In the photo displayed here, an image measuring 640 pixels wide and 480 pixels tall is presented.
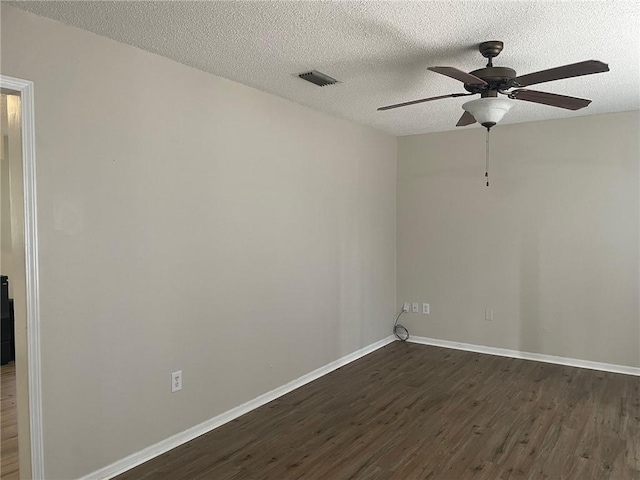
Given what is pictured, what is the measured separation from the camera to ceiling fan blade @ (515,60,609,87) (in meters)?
2.29

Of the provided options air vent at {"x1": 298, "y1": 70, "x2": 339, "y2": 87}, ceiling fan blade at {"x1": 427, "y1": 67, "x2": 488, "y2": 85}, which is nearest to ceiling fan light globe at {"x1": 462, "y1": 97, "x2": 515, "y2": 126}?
ceiling fan blade at {"x1": 427, "y1": 67, "x2": 488, "y2": 85}

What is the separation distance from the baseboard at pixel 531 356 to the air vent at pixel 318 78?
3267mm

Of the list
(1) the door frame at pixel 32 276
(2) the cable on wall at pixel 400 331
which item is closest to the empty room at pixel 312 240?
(1) the door frame at pixel 32 276

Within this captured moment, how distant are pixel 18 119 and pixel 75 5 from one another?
61cm

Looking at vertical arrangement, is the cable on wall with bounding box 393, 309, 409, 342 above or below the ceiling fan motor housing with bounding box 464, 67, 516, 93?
below

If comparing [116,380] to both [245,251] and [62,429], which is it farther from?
[245,251]

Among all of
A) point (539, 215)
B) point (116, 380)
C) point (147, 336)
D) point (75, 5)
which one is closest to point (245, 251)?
point (147, 336)

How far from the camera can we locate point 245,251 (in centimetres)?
362

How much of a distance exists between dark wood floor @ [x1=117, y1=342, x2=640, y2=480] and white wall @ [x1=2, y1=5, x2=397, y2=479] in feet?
1.03

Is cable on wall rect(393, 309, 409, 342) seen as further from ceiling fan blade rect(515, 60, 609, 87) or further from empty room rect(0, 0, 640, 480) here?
ceiling fan blade rect(515, 60, 609, 87)

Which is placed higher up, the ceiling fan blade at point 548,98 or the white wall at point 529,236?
the ceiling fan blade at point 548,98

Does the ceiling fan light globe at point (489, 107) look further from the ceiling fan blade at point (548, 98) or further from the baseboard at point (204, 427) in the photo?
the baseboard at point (204, 427)

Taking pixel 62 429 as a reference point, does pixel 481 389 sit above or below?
below

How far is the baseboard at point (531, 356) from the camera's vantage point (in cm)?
455
